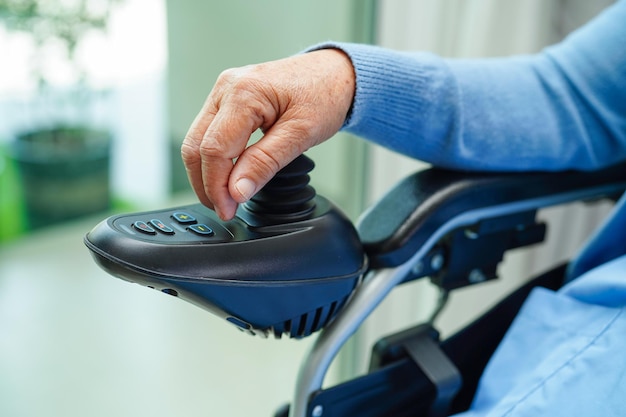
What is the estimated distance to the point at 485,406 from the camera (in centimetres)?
58

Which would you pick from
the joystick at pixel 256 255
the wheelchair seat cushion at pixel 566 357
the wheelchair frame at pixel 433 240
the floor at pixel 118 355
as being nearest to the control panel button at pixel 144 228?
the joystick at pixel 256 255

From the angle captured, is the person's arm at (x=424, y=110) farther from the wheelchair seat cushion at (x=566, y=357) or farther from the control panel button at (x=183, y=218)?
the wheelchair seat cushion at (x=566, y=357)

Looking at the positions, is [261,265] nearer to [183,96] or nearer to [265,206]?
[265,206]

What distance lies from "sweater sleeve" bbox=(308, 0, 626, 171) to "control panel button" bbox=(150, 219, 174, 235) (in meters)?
0.19

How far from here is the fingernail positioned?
0.46 m

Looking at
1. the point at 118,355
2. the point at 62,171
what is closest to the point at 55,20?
the point at 62,171

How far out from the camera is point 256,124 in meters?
0.47

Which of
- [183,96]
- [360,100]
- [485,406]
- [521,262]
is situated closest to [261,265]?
[360,100]

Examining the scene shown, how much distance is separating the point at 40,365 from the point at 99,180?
0.80m

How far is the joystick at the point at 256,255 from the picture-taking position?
0.43m

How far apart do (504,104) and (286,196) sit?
28 cm

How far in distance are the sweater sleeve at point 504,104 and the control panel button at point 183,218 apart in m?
0.16

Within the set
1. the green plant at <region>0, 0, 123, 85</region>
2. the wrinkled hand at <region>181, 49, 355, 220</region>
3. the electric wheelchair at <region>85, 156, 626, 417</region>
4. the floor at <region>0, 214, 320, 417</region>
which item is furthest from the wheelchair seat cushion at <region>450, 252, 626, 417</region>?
the green plant at <region>0, 0, 123, 85</region>

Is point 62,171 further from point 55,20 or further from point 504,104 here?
point 504,104
